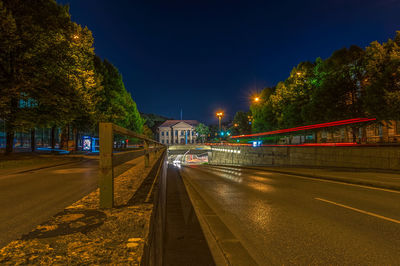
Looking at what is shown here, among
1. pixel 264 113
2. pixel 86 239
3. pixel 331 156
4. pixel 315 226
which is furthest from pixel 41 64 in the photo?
pixel 264 113

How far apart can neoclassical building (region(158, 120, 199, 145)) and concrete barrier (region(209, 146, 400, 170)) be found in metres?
100

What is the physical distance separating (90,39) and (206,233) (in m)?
23.6

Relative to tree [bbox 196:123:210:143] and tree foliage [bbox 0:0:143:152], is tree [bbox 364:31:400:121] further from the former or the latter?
tree [bbox 196:123:210:143]

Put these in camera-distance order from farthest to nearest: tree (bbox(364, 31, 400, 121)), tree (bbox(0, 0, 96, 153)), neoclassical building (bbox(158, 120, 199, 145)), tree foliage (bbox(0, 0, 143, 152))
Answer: neoclassical building (bbox(158, 120, 199, 145)), tree (bbox(364, 31, 400, 121)), tree (bbox(0, 0, 96, 153)), tree foliage (bbox(0, 0, 143, 152))

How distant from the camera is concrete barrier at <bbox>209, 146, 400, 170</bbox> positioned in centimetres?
1486

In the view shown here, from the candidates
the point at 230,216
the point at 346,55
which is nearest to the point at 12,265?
the point at 230,216

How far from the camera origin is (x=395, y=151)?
47.3 feet

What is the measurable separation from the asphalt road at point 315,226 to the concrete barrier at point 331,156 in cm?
905

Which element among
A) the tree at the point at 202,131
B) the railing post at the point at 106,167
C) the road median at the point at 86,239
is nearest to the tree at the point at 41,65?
the railing post at the point at 106,167

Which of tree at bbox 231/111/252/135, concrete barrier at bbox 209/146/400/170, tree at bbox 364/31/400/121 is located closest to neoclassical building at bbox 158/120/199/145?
tree at bbox 231/111/252/135

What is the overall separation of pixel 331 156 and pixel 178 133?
383ft

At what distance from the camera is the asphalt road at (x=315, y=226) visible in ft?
11.1

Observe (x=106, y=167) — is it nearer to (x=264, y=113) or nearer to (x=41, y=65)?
(x=41, y=65)

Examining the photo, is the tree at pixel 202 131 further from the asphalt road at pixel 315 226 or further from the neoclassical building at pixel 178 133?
the asphalt road at pixel 315 226
